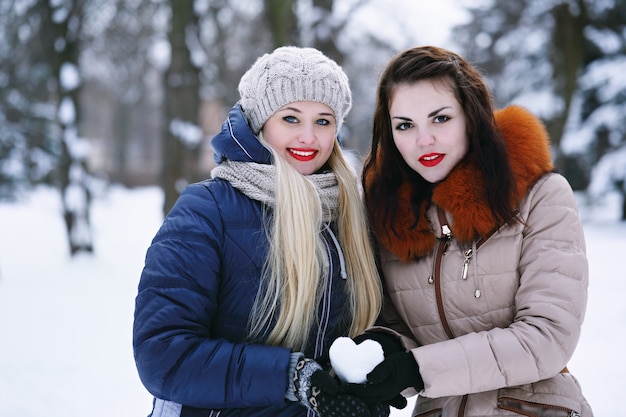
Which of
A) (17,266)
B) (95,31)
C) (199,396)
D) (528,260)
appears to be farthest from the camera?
(95,31)

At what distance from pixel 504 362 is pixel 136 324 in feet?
3.81

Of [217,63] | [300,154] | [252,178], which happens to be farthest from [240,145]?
[217,63]

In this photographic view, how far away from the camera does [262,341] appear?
2002 millimetres

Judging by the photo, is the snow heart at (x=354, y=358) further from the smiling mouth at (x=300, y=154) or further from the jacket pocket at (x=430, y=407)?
the smiling mouth at (x=300, y=154)

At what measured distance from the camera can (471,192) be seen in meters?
2.04

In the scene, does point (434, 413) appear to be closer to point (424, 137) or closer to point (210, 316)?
point (210, 316)

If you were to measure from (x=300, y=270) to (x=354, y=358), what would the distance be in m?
0.35

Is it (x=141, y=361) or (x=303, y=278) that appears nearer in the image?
(x=141, y=361)

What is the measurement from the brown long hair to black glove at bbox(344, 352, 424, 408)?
1.78 feet

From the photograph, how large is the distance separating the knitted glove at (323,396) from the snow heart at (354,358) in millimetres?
52

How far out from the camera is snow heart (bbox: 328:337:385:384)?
1.84 m

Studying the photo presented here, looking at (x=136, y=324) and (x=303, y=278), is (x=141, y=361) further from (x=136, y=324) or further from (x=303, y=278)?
(x=303, y=278)

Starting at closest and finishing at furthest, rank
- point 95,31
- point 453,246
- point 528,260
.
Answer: point 528,260 → point 453,246 → point 95,31

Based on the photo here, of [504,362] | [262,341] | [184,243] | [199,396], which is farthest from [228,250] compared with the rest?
[504,362]
